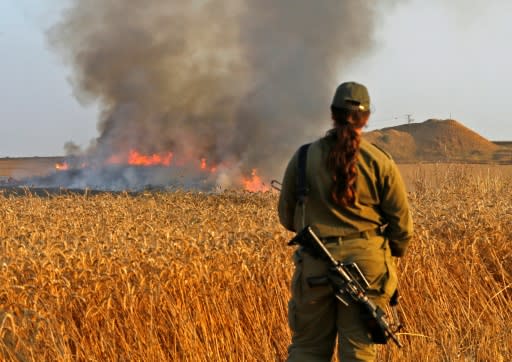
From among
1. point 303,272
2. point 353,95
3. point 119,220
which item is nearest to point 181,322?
point 303,272

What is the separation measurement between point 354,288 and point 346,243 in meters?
0.30

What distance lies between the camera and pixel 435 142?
90938 mm

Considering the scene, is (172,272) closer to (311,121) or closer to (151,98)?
(311,121)

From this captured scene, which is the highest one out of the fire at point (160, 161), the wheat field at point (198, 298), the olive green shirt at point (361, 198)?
the fire at point (160, 161)

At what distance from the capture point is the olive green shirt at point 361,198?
13.4 ft

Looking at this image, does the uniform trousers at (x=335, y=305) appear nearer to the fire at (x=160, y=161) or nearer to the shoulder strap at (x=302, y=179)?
the shoulder strap at (x=302, y=179)

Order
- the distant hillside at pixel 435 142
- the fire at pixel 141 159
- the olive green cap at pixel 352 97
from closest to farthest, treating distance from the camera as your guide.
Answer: the olive green cap at pixel 352 97, the fire at pixel 141 159, the distant hillside at pixel 435 142

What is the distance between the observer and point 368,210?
13.7 ft

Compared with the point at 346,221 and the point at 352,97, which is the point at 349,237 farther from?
the point at 352,97

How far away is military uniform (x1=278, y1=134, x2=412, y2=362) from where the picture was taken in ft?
13.4

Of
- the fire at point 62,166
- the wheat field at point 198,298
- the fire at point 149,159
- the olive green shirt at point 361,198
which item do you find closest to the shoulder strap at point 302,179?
the olive green shirt at point 361,198

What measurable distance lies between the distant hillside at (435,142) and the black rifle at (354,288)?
75928mm

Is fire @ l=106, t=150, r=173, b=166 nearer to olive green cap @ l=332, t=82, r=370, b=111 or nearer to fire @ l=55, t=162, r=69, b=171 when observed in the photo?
fire @ l=55, t=162, r=69, b=171

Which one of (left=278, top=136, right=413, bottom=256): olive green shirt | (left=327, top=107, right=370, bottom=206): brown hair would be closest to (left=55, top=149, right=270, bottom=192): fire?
(left=278, top=136, right=413, bottom=256): olive green shirt
